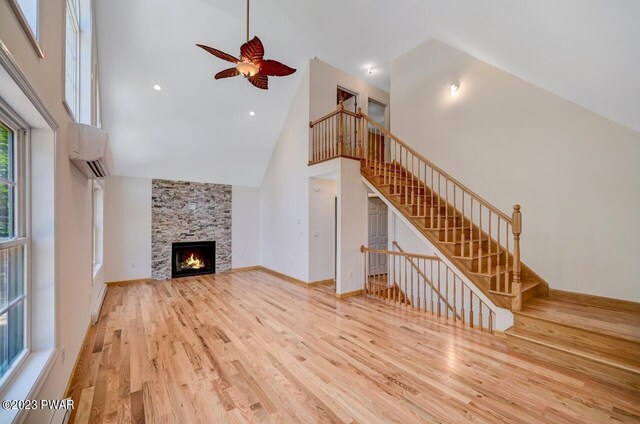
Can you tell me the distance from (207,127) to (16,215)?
14.7ft

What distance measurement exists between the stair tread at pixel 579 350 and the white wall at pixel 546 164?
1399 mm

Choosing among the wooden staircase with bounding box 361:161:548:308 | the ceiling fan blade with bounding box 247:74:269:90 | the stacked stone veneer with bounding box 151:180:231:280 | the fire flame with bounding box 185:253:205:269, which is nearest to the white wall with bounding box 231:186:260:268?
the stacked stone veneer with bounding box 151:180:231:280

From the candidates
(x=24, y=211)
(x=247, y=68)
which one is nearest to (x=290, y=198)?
(x=247, y=68)

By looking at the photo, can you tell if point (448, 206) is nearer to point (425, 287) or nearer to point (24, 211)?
point (425, 287)

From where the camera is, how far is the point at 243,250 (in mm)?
7078

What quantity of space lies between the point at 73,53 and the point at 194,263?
481 cm

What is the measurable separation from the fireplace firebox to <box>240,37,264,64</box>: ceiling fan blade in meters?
4.97

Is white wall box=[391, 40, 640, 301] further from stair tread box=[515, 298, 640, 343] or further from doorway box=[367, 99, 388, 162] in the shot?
doorway box=[367, 99, 388, 162]

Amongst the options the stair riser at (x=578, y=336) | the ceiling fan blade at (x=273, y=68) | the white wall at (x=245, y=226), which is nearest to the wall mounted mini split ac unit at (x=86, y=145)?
the ceiling fan blade at (x=273, y=68)

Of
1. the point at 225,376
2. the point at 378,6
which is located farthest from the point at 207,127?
the point at 225,376

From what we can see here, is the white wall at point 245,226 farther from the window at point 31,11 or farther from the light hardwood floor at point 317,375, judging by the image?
the window at point 31,11

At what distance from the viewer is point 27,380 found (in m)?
1.35

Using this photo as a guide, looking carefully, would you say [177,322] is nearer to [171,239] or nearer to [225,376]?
[225,376]

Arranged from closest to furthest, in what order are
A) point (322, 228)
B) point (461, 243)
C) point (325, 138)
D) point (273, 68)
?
point (273, 68)
point (461, 243)
point (325, 138)
point (322, 228)
